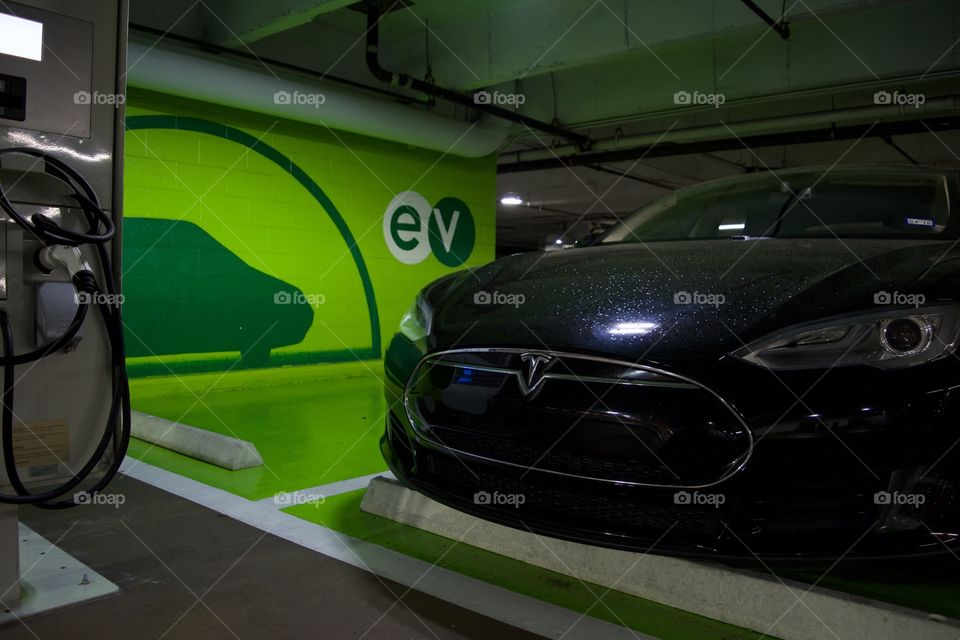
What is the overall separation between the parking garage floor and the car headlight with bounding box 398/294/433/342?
2.22 ft

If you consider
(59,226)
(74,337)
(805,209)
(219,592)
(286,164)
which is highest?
(286,164)

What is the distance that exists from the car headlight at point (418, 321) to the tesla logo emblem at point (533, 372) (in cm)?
40

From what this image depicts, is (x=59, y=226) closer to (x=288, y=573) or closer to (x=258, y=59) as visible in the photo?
(x=288, y=573)

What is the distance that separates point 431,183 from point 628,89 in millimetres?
2079

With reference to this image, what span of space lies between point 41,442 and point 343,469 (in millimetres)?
1503

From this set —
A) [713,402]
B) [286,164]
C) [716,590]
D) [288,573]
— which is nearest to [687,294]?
[713,402]

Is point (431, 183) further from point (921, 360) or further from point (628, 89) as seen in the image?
point (921, 360)

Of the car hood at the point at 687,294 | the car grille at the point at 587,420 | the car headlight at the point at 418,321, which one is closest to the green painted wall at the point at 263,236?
the car headlight at the point at 418,321

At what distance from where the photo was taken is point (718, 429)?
1.40 metres

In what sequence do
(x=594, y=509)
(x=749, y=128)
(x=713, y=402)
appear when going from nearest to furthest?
(x=713, y=402) → (x=594, y=509) → (x=749, y=128)

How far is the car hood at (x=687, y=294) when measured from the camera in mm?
1487

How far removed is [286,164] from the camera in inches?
230

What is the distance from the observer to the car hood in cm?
149

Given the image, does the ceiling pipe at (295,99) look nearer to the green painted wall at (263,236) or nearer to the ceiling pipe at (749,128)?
the green painted wall at (263,236)
